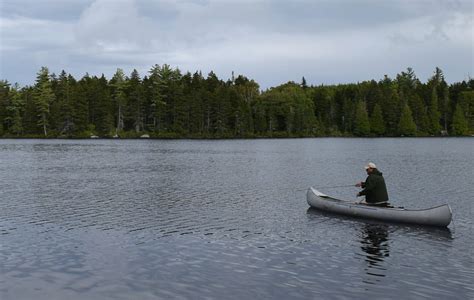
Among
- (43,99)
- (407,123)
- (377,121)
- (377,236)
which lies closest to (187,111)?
(43,99)

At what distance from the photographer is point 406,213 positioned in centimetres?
2662

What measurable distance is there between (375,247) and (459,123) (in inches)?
7294

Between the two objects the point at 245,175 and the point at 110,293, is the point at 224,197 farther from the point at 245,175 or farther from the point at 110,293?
the point at 110,293

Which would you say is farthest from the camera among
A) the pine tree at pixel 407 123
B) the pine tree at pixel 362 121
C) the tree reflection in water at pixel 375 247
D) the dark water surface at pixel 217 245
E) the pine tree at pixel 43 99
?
the pine tree at pixel 362 121

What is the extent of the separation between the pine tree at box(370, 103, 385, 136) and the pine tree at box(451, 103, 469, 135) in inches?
1088

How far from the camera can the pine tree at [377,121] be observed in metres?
187

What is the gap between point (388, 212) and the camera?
27.3 meters

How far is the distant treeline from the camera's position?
159500 mm

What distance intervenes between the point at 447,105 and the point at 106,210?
622 feet

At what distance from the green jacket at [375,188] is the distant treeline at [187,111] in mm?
132277

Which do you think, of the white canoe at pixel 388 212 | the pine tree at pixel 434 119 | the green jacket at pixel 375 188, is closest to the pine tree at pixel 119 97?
the pine tree at pixel 434 119

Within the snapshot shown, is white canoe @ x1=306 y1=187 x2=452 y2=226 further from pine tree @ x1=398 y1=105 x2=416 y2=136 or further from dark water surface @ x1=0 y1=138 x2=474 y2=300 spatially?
pine tree @ x1=398 y1=105 x2=416 y2=136

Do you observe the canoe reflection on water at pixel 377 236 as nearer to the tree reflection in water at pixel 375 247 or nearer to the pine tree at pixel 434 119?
the tree reflection in water at pixel 375 247

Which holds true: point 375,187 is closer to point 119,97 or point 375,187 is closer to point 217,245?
point 217,245
